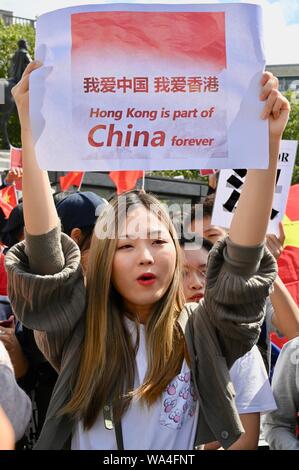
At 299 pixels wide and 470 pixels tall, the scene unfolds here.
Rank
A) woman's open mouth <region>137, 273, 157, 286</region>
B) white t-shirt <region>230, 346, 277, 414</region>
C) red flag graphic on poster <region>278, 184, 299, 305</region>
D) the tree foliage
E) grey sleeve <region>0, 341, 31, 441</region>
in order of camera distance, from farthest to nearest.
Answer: the tree foliage → red flag graphic on poster <region>278, 184, 299, 305</region> → white t-shirt <region>230, 346, 277, 414</region> → woman's open mouth <region>137, 273, 157, 286</region> → grey sleeve <region>0, 341, 31, 441</region>

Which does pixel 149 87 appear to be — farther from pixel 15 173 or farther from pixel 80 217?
pixel 15 173

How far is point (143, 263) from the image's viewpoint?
2066mm

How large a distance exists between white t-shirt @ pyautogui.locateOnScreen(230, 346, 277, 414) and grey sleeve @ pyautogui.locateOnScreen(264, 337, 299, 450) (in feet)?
0.16

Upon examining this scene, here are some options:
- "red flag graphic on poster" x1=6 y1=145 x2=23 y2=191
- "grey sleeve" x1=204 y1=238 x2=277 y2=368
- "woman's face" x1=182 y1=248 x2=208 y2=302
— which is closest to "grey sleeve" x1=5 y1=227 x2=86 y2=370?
"grey sleeve" x1=204 y1=238 x2=277 y2=368

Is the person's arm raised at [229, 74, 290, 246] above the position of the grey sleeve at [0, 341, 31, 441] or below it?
above

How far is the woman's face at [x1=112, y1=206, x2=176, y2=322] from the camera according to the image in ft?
6.79

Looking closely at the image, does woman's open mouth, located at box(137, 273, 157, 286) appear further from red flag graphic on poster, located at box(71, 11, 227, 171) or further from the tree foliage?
the tree foliage

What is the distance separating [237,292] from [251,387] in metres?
0.50

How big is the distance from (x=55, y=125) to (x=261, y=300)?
0.69m

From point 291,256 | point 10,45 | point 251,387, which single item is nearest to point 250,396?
point 251,387

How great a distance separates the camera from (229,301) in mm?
1975

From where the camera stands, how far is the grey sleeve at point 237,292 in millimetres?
1972

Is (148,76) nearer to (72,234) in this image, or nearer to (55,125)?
(55,125)

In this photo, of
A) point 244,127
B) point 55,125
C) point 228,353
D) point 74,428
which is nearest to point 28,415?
point 74,428
